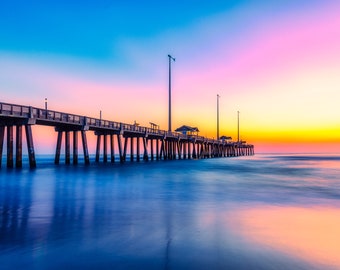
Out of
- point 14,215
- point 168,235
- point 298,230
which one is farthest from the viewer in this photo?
point 14,215

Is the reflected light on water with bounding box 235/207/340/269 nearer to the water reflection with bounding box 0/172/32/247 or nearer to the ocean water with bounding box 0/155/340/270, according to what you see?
the ocean water with bounding box 0/155/340/270

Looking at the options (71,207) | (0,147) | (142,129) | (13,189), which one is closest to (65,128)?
(0,147)

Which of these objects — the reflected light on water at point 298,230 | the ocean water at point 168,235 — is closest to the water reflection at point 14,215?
the ocean water at point 168,235

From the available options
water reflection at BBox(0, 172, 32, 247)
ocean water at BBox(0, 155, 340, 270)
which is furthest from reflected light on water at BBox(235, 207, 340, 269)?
water reflection at BBox(0, 172, 32, 247)

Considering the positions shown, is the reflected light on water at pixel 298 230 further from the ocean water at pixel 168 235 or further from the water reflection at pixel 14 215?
the water reflection at pixel 14 215

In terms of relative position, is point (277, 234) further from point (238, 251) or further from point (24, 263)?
point (24, 263)

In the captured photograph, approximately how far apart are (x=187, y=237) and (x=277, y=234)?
69.7 inches

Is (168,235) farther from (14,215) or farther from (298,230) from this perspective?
(14,215)

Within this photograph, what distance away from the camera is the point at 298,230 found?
6637 millimetres

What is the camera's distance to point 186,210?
9.08 metres

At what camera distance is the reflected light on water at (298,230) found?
5.01 metres

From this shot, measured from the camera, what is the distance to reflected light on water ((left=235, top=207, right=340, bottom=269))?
501 cm

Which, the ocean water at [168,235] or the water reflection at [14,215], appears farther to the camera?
the water reflection at [14,215]

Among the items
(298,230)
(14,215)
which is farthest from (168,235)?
(14,215)
